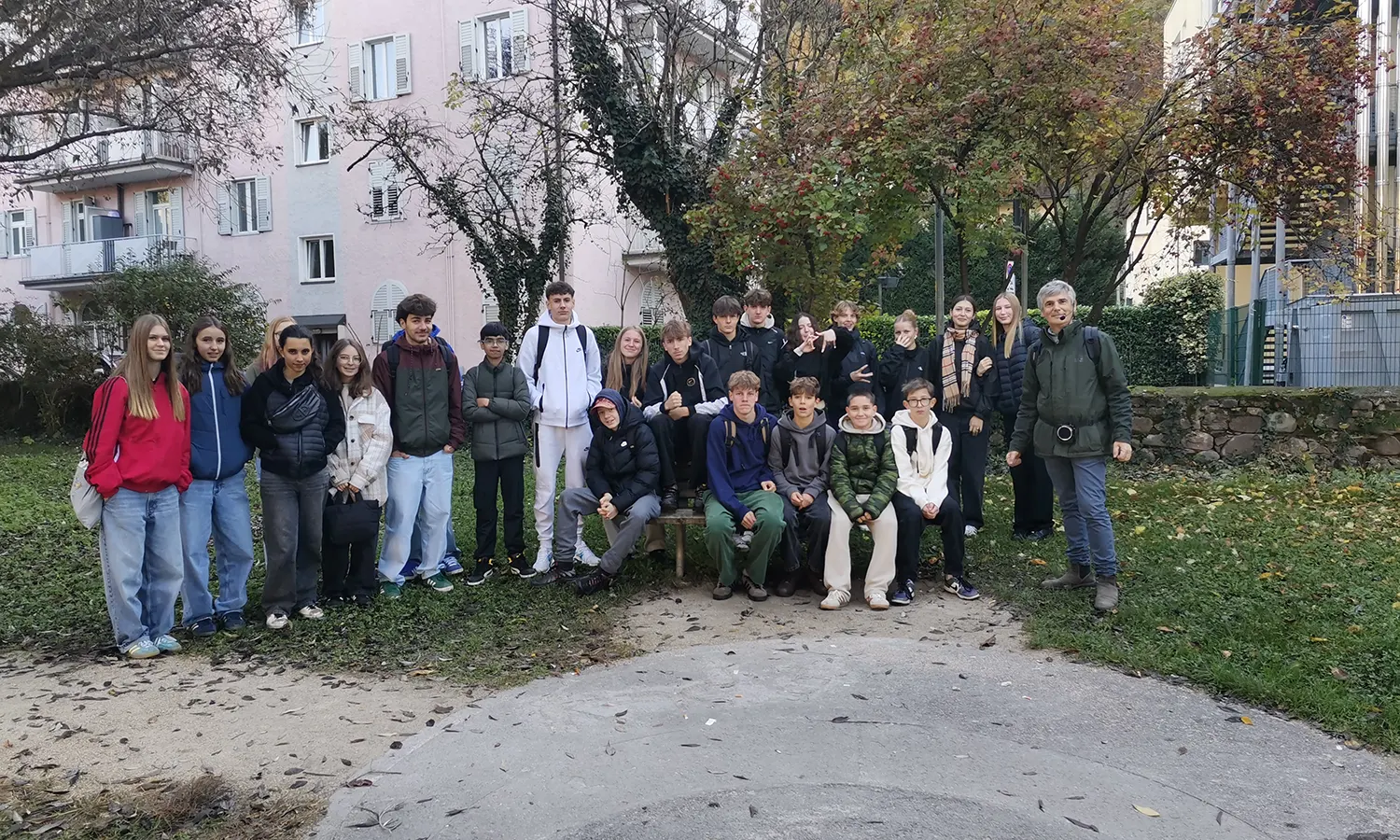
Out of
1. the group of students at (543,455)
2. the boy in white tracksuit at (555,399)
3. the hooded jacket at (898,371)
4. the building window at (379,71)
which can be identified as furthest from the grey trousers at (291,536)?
the building window at (379,71)

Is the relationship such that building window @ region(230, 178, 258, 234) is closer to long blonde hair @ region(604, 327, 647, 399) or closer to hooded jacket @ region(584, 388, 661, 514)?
long blonde hair @ region(604, 327, 647, 399)

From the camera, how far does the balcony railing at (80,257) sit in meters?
30.1

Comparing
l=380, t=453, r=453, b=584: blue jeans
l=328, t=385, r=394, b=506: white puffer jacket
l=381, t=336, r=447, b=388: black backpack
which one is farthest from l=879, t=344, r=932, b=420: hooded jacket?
l=328, t=385, r=394, b=506: white puffer jacket

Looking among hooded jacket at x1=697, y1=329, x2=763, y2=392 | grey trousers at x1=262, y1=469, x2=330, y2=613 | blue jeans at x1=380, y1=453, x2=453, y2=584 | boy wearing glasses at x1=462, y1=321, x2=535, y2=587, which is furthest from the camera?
hooded jacket at x1=697, y1=329, x2=763, y2=392

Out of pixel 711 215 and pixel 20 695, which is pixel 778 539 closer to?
pixel 20 695

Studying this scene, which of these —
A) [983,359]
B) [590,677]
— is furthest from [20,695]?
[983,359]

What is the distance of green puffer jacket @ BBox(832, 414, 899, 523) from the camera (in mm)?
6816

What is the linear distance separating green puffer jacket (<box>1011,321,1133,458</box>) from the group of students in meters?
0.08

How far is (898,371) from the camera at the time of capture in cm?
859

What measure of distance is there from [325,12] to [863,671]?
27050mm

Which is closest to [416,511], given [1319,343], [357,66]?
[1319,343]

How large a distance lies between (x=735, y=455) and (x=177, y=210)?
30.0 meters

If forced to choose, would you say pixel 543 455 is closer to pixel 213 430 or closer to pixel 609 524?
pixel 609 524

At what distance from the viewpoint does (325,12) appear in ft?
88.9
